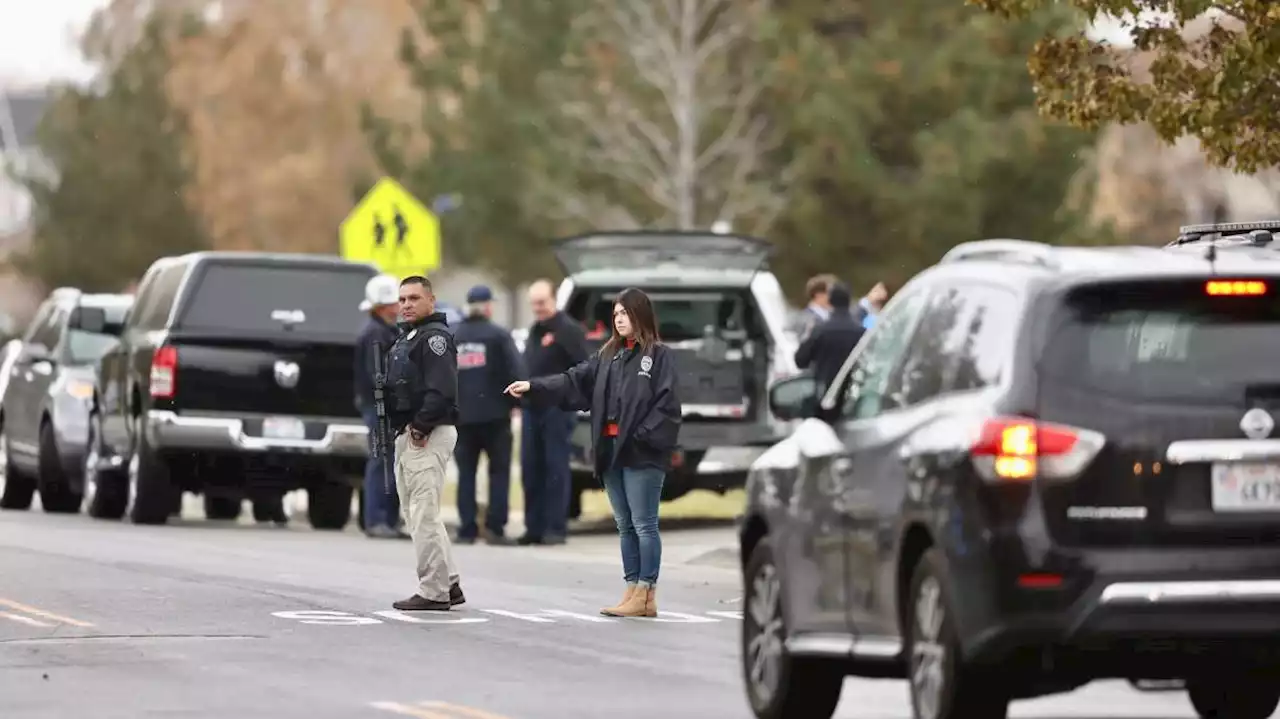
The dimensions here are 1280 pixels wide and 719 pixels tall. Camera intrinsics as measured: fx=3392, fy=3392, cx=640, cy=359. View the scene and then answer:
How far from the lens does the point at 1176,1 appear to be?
2030 centimetres

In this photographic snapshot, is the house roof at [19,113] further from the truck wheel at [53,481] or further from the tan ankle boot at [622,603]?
the tan ankle boot at [622,603]

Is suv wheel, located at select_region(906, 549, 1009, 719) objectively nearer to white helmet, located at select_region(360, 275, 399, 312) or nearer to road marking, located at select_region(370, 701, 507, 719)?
road marking, located at select_region(370, 701, 507, 719)

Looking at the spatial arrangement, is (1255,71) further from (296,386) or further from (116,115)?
(116,115)

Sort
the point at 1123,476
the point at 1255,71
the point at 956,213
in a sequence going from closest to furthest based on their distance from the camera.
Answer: the point at 1123,476 < the point at 1255,71 < the point at 956,213

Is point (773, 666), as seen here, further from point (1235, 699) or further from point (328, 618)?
point (328, 618)

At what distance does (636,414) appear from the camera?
1788 cm

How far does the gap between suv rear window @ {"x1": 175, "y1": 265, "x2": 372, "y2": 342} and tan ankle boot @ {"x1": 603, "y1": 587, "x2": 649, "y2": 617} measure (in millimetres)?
8622

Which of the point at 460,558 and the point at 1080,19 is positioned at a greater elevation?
the point at 1080,19

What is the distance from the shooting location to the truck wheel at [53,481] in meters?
29.5

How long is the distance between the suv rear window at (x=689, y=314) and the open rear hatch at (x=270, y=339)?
185 centimetres

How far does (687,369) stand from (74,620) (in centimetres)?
959

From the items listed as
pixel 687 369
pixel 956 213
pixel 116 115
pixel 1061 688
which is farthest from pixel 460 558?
pixel 116 115

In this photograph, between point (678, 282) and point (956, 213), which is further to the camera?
point (956, 213)

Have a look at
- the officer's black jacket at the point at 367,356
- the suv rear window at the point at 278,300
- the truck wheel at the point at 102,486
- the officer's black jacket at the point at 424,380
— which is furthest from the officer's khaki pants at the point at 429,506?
the truck wheel at the point at 102,486
